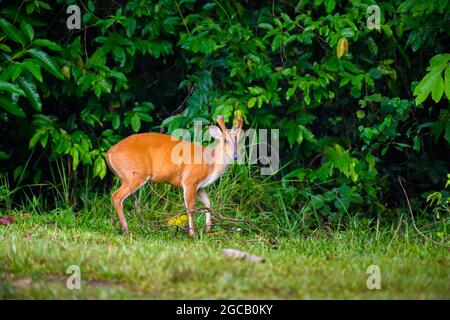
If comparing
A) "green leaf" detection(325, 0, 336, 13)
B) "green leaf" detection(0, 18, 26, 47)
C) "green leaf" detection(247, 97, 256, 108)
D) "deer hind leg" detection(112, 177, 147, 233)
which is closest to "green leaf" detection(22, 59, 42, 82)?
"green leaf" detection(0, 18, 26, 47)

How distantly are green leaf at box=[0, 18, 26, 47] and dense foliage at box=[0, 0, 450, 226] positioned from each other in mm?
16

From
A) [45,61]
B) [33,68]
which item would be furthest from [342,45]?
[33,68]

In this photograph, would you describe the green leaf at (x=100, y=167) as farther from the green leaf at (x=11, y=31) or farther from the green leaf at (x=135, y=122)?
the green leaf at (x=11, y=31)

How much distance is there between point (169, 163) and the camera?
8.77 m

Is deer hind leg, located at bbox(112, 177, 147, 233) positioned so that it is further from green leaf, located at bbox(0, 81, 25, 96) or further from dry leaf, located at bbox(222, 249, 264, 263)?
dry leaf, located at bbox(222, 249, 264, 263)

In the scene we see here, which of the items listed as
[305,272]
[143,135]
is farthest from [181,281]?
[143,135]

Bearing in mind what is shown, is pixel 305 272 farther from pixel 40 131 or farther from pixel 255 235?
pixel 40 131

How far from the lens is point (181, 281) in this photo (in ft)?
18.3

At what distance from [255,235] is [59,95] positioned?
352 cm

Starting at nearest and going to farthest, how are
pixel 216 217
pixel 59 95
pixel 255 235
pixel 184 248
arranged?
pixel 184 248 < pixel 255 235 < pixel 216 217 < pixel 59 95

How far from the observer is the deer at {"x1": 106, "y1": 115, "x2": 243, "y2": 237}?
8633 mm

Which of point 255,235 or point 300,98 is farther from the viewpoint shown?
point 300,98

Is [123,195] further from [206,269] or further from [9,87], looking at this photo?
[206,269]

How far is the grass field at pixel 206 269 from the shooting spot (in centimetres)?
539
